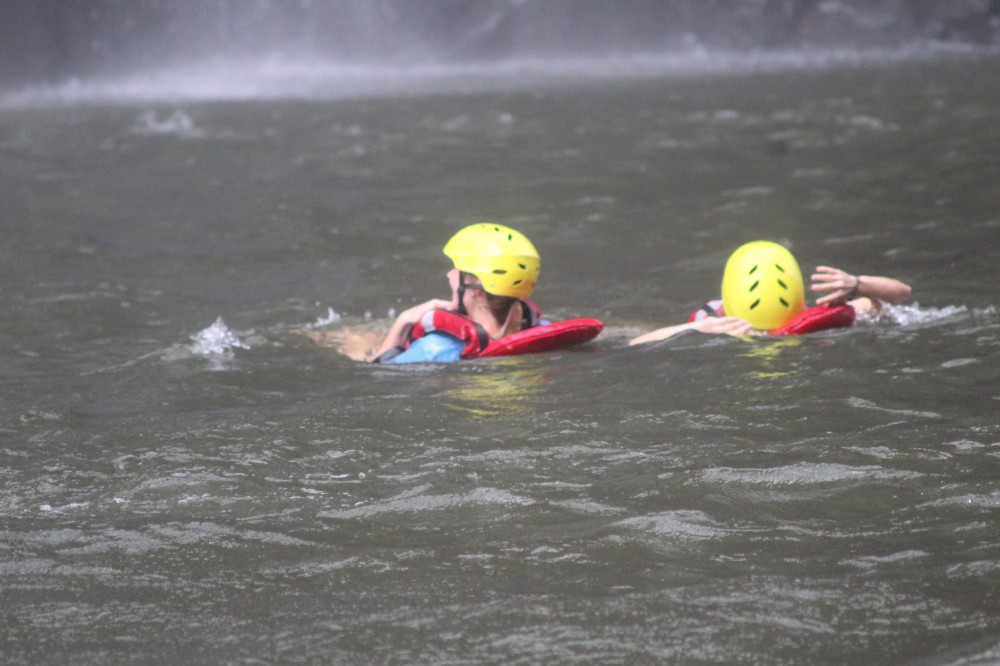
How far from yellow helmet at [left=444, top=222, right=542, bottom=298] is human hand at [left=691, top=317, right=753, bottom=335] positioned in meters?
1.01

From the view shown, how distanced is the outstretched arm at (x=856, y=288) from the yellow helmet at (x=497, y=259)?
1.57 m

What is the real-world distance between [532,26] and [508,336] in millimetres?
19730

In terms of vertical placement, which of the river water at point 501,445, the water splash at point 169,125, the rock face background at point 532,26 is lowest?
the river water at point 501,445

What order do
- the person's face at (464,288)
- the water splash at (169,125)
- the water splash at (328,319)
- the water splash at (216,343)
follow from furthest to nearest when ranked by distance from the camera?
the water splash at (169,125) → the water splash at (328,319) → the water splash at (216,343) → the person's face at (464,288)

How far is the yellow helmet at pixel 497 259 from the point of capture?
6.77m

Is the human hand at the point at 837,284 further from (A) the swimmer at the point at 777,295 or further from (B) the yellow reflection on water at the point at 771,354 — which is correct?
(B) the yellow reflection on water at the point at 771,354

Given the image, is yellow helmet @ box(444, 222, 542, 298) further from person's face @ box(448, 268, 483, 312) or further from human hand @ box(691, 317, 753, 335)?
human hand @ box(691, 317, 753, 335)

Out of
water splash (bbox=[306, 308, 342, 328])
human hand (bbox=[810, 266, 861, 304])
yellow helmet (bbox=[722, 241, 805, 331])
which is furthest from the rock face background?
human hand (bbox=[810, 266, 861, 304])

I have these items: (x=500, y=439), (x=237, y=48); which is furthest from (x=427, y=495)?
(x=237, y=48)

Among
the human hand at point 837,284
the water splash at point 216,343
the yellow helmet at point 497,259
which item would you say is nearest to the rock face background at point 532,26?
the water splash at point 216,343

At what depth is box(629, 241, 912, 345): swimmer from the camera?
6668 mm

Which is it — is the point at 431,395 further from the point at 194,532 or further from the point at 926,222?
→ the point at 926,222

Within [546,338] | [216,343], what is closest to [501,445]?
[546,338]

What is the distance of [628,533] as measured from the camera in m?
4.16
